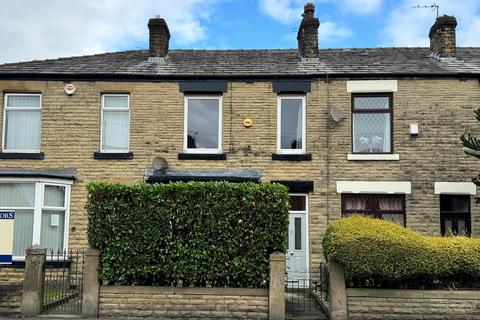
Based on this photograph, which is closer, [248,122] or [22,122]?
[248,122]

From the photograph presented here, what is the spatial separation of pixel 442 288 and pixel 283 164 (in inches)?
241

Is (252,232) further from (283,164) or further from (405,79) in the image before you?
(405,79)

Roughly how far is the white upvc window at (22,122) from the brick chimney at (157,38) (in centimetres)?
389

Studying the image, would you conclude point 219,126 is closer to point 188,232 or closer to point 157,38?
point 157,38

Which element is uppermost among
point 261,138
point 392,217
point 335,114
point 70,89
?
point 70,89

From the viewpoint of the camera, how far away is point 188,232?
1040cm

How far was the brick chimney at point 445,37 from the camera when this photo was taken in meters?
16.7

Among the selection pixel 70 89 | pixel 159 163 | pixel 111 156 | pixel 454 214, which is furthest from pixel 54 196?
pixel 454 214

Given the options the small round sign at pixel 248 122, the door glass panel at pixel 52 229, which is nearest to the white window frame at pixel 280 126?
the small round sign at pixel 248 122

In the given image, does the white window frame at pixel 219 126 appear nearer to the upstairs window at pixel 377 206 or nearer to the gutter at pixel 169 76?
the gutter at pixel 169 76

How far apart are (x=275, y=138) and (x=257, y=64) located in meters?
2.74

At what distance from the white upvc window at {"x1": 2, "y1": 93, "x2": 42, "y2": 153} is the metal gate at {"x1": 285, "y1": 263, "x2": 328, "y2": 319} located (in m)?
8.76

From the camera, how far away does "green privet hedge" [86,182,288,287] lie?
1021cm

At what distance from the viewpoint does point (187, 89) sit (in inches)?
614
